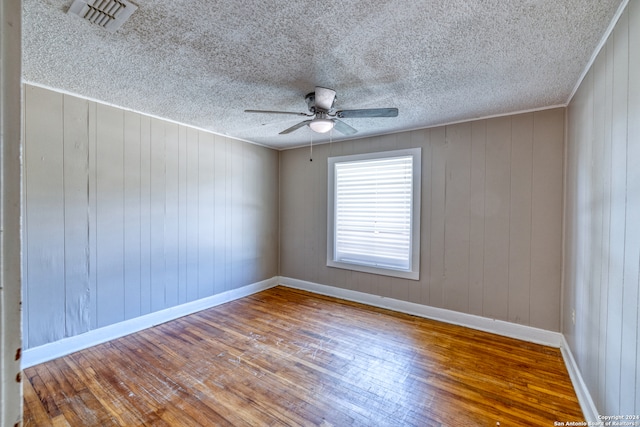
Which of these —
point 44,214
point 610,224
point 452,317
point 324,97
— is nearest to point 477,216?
point 452,317

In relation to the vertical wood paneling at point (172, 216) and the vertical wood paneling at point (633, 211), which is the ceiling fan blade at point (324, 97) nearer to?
the vertical wood paneling at point (633, 211)

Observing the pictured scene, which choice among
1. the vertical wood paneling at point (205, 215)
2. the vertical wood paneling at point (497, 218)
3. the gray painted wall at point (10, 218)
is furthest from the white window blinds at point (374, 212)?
the gray painted wall at point (10, 218)

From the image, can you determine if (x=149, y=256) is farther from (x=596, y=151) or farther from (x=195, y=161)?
(x=596, y=151)

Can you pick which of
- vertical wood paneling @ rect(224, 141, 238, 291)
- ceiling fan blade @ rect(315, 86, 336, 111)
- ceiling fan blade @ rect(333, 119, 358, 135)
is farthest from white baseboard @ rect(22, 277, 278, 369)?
ceiling fan blade @ rect(315, 86, 336, 111)

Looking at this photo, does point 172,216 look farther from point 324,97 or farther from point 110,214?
point 324,97

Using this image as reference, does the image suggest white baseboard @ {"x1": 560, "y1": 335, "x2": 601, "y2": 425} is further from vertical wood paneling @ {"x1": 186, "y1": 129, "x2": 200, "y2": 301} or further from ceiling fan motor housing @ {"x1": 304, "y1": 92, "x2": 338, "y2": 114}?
vertical wood paneling @ {"x1": 186, "y1": 129, "x2": 200, "y2": 301}

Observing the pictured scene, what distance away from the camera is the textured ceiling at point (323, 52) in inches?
59.9

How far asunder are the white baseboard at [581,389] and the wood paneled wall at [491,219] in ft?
1.38

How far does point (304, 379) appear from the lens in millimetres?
2250

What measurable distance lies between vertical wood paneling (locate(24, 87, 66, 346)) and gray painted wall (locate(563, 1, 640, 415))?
13.5ft

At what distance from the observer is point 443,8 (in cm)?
149

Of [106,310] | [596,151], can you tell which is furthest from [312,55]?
[106,310]

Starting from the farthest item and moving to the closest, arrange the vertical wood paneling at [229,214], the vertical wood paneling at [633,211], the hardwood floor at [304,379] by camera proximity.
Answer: the vertical wood paneling at [229,214] < the hardwood floor at [304,379] < the vertical wood paneling at [633,211]

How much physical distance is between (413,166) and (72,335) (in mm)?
4120
